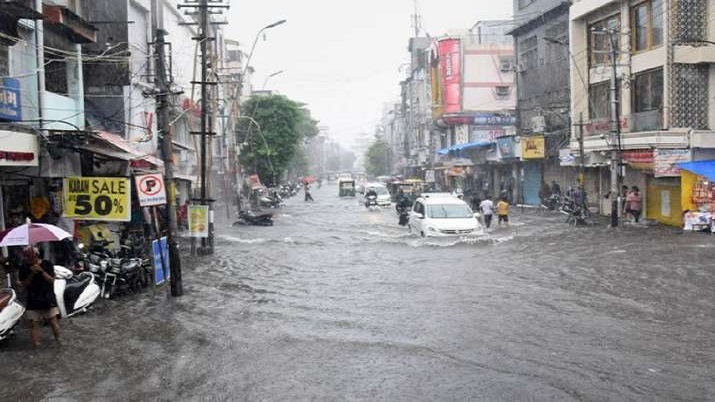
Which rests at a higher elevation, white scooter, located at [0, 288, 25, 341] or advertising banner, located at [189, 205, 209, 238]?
advertising banner, located at [189, 205, 209, 238]

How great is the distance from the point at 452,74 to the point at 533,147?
21.2 m

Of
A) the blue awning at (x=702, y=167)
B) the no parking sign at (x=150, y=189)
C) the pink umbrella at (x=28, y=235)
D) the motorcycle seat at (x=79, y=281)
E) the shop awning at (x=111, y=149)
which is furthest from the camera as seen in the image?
the blue awning at (x=702, y=167)

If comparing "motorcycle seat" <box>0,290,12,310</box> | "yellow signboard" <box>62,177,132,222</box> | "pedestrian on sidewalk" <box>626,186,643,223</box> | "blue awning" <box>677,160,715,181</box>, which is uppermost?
"blue awning" <box>677,160,715,181</box>

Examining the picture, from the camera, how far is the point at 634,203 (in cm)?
3072

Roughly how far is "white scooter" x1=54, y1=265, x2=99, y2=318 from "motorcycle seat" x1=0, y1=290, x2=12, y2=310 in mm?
1681

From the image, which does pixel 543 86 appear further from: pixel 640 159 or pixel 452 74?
pixel 452 74

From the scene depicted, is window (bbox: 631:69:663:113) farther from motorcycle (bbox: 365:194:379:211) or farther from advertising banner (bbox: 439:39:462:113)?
advertising banner (bbox: 439:39:462:113)

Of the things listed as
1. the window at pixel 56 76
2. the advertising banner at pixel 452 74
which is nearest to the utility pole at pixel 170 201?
the window at pixel 56 76

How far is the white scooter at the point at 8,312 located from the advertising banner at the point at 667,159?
24.6m

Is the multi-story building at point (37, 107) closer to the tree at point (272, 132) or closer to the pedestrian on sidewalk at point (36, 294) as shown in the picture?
the pedestrian on sidewalk at point (36, 294)

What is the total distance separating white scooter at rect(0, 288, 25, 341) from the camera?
1055cm

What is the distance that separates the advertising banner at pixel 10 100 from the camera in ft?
46.9

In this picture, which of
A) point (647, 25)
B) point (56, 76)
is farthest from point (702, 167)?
point (56, 76)

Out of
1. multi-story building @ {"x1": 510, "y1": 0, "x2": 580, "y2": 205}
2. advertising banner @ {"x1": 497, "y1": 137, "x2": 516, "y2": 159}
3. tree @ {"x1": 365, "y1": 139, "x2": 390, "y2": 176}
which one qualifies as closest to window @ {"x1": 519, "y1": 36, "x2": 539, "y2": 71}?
multi-story building @ {"x1": 510, "y1": 0, "x2": 580, "y2": 205}
